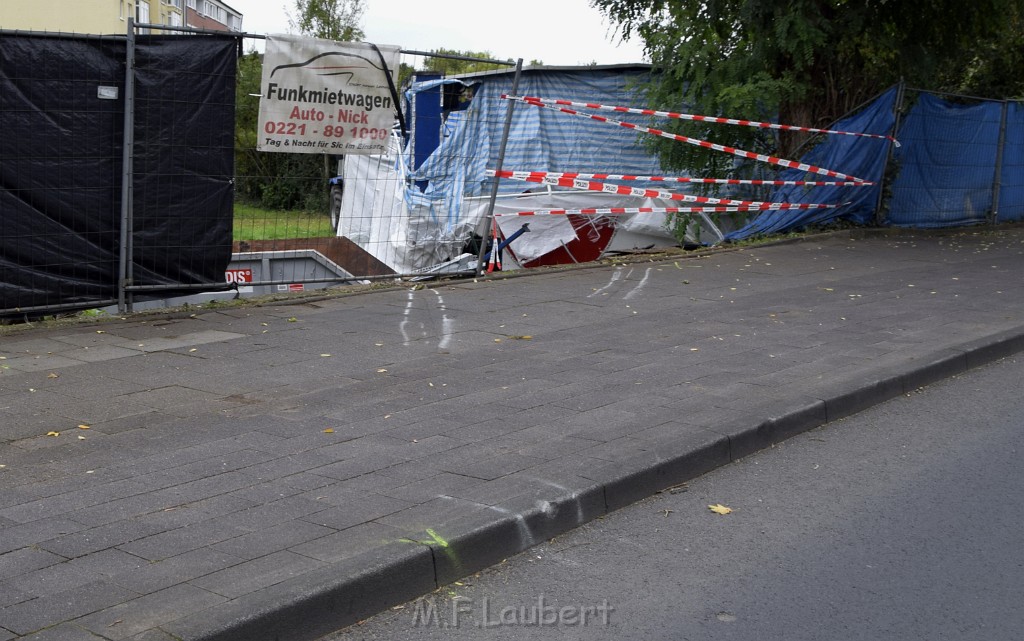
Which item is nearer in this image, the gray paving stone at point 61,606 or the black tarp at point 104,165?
the gray paving stone at point 61,606

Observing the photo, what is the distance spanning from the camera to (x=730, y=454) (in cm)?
580

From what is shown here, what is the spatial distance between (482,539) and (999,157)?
16.8 metres

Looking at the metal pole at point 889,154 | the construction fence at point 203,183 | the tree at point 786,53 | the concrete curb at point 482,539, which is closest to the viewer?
the concrete curb at point 482,539

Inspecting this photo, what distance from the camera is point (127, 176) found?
8.52 m

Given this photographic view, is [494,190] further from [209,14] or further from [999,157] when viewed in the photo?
[209,14]

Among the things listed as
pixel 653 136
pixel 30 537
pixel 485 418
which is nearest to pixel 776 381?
pixel 485 418

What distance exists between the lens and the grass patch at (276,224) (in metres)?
9.30

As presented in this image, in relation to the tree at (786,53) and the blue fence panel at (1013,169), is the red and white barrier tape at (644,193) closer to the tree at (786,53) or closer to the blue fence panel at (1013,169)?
the tree at (786,53)

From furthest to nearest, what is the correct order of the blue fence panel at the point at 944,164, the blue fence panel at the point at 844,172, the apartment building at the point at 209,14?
1. the apartment building at the point at 209,14
2. the blue fence panel at the point at 944,164
3. the blue fence panel at the point at 844,172

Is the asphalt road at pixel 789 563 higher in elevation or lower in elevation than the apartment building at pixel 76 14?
lower

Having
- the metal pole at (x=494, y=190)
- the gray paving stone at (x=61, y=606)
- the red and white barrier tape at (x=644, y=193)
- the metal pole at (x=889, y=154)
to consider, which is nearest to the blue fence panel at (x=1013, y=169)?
the metal pole at (x=889, y=154)

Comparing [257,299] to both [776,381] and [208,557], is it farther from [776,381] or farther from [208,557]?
[208,557]

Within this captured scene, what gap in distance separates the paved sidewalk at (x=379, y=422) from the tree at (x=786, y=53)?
4273 millimetres

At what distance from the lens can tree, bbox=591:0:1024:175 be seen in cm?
1438
